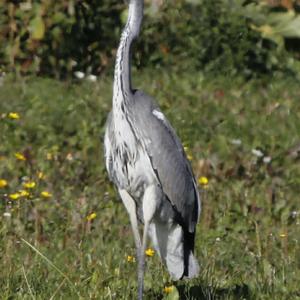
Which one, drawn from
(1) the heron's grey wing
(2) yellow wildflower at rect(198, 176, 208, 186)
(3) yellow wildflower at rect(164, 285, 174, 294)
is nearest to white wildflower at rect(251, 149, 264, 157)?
(2) yellow wildflower at rect(198, 176, 208, 186)

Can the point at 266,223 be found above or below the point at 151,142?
below

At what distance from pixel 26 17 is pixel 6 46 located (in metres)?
0.33

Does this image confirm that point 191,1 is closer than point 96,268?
No

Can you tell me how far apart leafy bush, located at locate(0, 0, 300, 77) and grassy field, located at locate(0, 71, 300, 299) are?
366 mm

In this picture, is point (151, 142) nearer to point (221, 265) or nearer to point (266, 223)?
point (221, 265)

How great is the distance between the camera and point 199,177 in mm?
7113

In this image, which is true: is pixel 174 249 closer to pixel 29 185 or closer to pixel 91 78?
pixel 29 185

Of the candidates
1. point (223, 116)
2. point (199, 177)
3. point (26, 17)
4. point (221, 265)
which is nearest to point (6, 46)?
point (26, 17)

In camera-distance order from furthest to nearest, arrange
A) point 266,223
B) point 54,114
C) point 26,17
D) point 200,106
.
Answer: point 26,17 → point 200,106 → point 54,114 → point 266,223

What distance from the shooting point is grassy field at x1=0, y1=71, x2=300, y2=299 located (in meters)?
5.16

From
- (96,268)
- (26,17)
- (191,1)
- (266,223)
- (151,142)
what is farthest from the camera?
(191,1)

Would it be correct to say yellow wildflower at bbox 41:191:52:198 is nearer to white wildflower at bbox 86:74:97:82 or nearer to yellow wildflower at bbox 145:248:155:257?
yellow wildflower at bbox 145:248:155:257

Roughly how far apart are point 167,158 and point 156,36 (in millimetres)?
5371

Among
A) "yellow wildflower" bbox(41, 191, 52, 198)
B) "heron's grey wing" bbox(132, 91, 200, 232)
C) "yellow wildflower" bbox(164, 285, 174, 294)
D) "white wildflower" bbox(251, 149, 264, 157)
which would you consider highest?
"heron's grey wing" bbox(132, 91, 200, 232)
